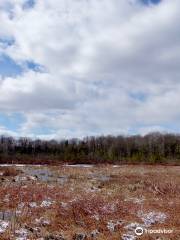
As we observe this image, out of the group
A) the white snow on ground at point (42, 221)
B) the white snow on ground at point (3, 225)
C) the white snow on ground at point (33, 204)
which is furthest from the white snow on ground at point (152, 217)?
the white snow on ground at point (3, 225)

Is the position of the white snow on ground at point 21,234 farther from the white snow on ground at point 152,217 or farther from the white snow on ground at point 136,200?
the white snow on ground at point 136,200

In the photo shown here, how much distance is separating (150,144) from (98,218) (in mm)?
116946

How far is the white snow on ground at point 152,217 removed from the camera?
13.1m

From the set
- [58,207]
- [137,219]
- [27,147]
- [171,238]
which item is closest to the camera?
[171,238]

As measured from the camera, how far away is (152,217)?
13.8 m

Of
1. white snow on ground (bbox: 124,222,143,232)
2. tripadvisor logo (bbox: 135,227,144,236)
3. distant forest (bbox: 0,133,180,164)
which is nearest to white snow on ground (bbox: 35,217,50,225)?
white snow on ground (bbox: 124,222,143,232)

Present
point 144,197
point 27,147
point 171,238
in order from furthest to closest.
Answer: point 27,147 → point 144,197 → point 171,238

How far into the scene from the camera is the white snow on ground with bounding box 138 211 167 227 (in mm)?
13058

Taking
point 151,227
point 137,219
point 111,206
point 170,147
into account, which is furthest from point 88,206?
point 170,147

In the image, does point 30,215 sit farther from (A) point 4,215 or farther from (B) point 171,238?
(B) point 171,238

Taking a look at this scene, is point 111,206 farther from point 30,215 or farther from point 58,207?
point 30,215

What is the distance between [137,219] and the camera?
1343cm

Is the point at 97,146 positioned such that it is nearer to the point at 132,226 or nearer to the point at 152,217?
the point at 152,217

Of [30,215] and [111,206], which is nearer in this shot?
[30,215]
